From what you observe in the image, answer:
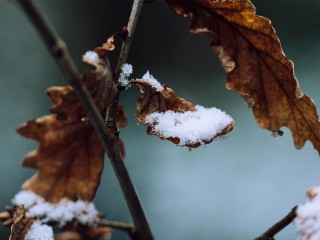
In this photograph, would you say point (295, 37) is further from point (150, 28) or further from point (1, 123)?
point (1, 123)

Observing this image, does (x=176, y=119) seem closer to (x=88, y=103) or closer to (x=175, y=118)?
(x=175, y=118)

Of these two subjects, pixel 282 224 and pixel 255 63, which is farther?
pixel 255 63

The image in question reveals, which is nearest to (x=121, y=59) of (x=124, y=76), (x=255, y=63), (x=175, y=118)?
(x=124, y=76)

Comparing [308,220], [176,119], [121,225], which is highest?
[176,119]

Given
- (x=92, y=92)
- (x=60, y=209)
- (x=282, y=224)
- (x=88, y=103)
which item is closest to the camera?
(x=88, y=103)

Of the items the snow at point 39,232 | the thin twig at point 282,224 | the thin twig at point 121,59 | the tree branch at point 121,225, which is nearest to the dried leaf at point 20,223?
the snow at point 39,232

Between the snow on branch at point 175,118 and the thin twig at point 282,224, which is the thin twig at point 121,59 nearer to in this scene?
the snow on branch at point 175,118

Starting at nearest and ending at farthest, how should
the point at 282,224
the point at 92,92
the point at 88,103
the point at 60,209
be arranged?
the point at 88,103, the point at 92,92, the point at 282,224, the point at 60,209

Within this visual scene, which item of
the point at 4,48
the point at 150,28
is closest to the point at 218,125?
the point at 150,28
